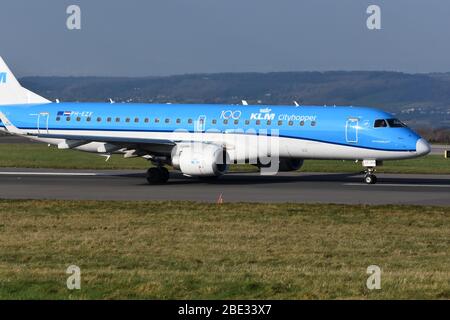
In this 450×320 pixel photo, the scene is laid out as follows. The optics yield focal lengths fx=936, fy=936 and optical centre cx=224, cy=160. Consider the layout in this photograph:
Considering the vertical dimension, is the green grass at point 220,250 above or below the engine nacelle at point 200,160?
below

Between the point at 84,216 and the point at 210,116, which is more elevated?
the point at 210,116

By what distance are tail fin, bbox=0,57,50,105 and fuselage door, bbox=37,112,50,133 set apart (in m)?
2.03

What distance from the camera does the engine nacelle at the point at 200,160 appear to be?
36500 millimetres

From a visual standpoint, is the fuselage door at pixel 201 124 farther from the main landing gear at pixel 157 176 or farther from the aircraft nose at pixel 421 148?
the aircraft nose at pixel 421 148

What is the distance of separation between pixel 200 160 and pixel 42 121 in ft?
30.3

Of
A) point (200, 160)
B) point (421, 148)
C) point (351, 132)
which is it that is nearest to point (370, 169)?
point (351, 132)

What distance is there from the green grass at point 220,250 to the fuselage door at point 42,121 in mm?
12953

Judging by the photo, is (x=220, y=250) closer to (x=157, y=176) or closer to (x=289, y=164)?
(x=157, y=176)

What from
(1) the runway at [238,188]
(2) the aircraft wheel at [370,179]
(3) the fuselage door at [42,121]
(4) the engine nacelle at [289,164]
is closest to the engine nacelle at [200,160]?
(1) the runway at [238,188]

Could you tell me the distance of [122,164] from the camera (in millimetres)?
52656

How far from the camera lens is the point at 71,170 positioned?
47.0 m

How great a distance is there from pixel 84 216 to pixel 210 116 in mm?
14597
